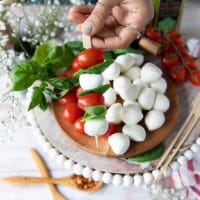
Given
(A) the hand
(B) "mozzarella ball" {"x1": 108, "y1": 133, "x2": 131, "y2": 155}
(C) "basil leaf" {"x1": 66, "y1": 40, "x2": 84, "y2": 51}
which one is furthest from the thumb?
(B) "mozzarella ball" {"x1": 108, "y1": 133, "x2": 131, "y2": 155}

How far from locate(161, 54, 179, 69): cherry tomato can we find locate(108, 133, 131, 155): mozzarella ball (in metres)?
0.22

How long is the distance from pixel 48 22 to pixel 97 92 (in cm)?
30

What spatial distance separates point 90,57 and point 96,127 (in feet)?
0.52

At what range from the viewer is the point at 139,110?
712mm

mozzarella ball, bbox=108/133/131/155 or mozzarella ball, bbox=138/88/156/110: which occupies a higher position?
mozzarella ball, bbox=138/88/156/110

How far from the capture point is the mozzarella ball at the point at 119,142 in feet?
2.27

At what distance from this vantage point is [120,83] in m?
0.72

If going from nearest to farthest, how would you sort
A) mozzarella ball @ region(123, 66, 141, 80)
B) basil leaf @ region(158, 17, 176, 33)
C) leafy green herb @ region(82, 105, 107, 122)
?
1. leafy green herb @ region(82, 105, 107, 122)
2. mozzarella ball @ region(123, 66, 141, 80)
3. basil leaf @ region(158, 17, 176, 33)

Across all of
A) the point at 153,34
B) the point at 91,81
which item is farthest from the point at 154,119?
the point at 153,34

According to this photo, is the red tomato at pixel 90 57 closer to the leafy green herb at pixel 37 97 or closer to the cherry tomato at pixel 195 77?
the leafy green herb at pixel 37 97

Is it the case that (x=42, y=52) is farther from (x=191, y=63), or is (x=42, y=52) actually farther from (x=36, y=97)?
(x=191, y=63)

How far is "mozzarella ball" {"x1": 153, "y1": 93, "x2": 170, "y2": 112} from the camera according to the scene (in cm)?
74

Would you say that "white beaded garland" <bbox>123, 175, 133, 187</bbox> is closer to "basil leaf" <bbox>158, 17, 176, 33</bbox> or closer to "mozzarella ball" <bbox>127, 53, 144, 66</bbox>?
"mozzarella ball" <bbox>127, 53, 144, 66</bbox>

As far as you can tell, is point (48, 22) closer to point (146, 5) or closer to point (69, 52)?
point (69, 52)
